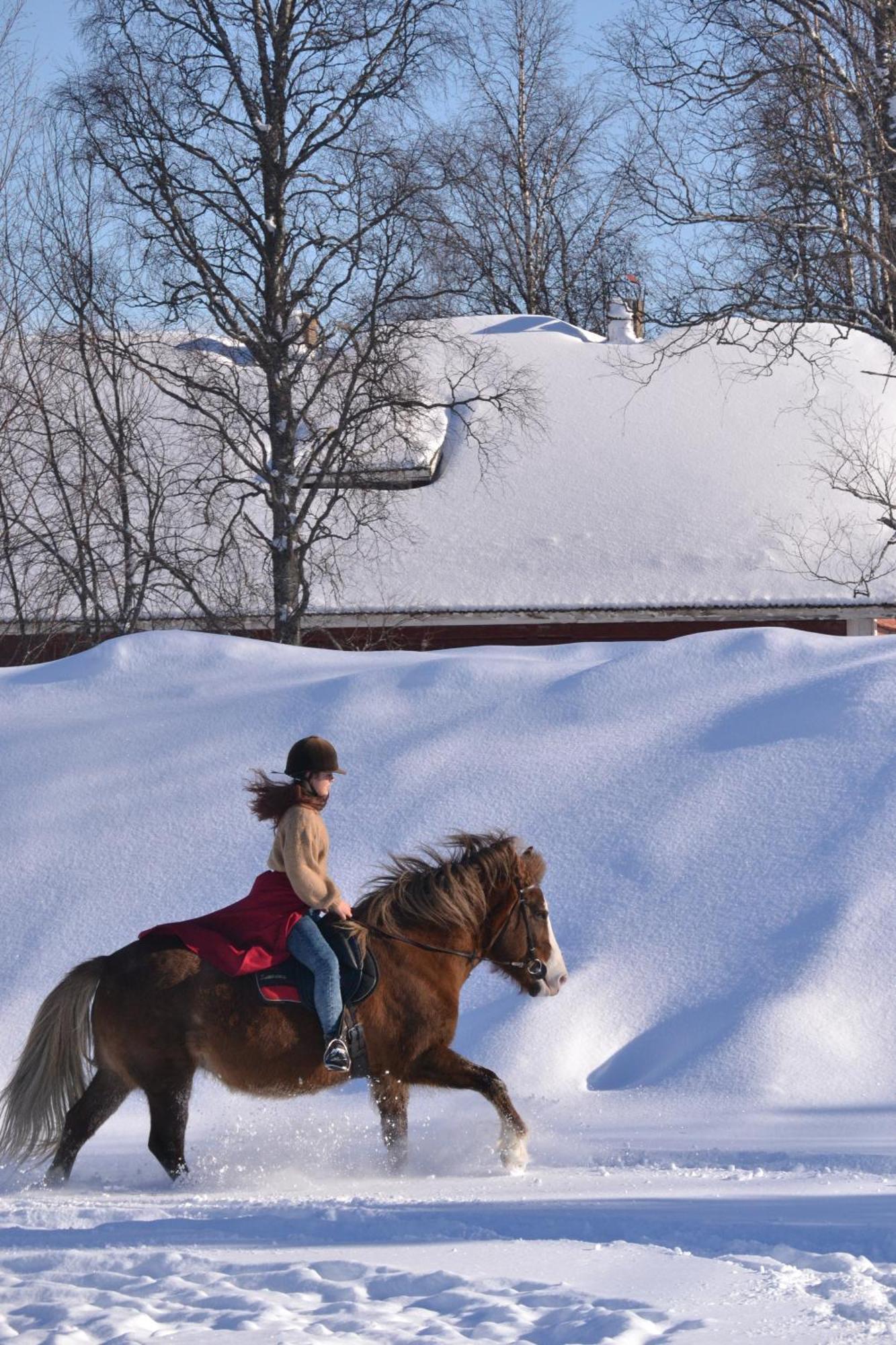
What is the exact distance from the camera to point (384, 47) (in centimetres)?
1697

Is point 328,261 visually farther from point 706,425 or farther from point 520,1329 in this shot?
point 520,1329

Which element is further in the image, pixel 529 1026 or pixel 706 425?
pixel 706 425

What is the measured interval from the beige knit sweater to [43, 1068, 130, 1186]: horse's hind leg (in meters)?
1.05

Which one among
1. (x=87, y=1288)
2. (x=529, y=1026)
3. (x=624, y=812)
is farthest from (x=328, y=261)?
(x=87, y=1288)

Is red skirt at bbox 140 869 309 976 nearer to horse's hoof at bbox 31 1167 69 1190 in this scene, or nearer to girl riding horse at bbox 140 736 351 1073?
girl riding horse at bbox 140 736 351 1073

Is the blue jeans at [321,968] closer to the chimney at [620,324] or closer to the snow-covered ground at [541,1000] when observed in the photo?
the snow-covered ground at [541,1000]

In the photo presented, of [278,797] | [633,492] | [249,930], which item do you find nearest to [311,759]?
[278,797]

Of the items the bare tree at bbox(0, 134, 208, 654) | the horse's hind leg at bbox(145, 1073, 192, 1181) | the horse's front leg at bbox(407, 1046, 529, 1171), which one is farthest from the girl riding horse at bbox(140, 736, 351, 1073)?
the bare tree at bbox(0, 134, 208, 654)

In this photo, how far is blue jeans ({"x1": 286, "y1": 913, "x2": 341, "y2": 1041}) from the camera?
6.02 m

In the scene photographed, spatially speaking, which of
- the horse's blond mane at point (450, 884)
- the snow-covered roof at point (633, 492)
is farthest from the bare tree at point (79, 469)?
the horse's blond mane at point (450, 884)

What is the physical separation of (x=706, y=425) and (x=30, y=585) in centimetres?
979

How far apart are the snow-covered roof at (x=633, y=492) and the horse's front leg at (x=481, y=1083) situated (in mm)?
13253

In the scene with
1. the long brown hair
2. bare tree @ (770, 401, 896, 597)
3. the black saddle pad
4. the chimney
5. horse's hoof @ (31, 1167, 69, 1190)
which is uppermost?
the chimney

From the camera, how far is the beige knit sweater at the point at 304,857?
6004 mm
